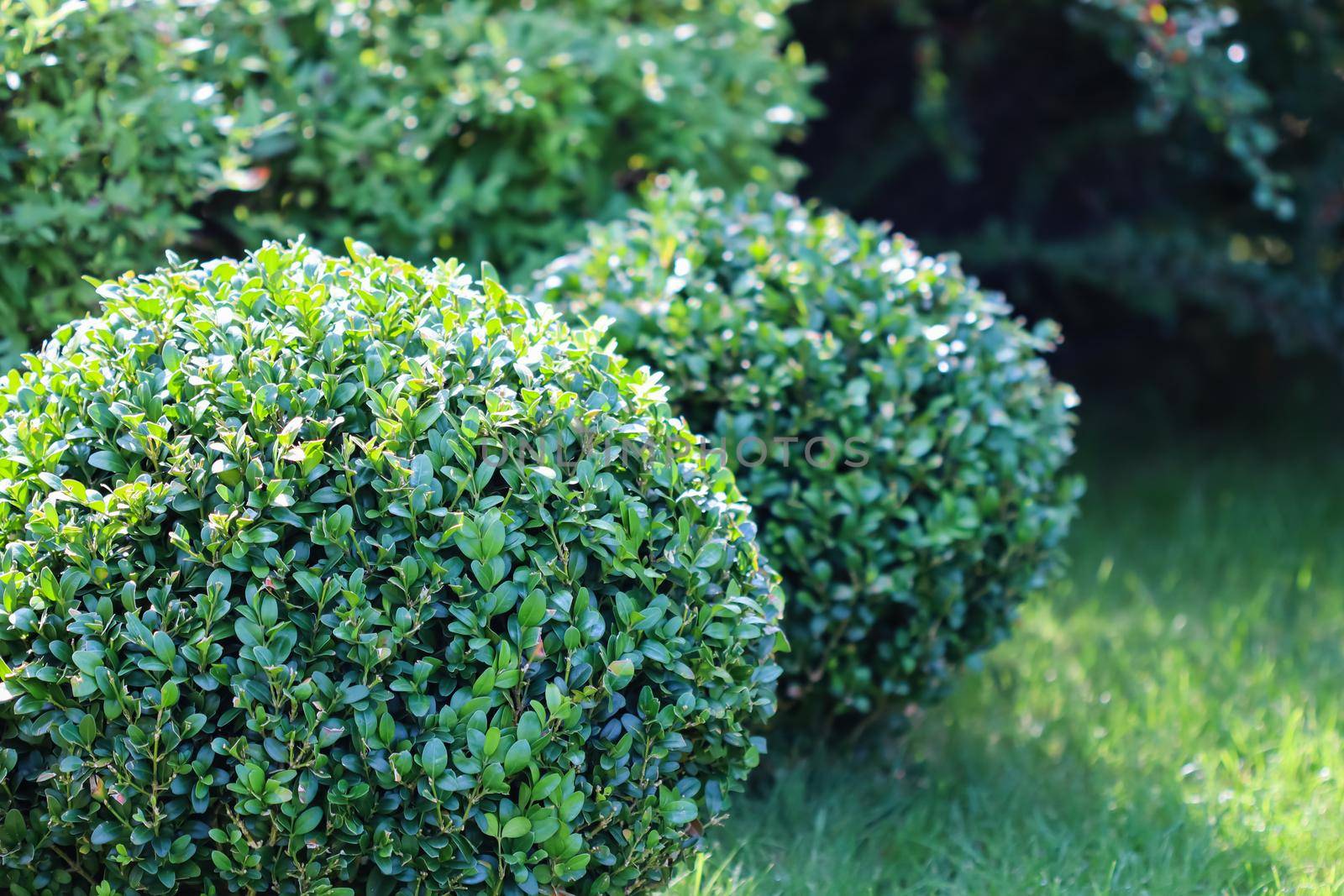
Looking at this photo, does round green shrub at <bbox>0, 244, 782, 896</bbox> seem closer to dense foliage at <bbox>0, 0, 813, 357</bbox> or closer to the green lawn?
the green lawn

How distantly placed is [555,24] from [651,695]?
7.51 feet

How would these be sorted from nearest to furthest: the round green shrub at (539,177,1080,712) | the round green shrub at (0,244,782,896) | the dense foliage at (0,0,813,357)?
the round green shrub at (0,244,782,896)
the round green shrub at (539,177,1080,712)
the dense foliage at (0,0,813,357)

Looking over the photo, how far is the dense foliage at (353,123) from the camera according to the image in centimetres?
280

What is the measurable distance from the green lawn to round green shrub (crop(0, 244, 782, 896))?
1.89 feet

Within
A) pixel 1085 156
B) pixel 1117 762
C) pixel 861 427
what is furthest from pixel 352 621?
pixel 1085 156

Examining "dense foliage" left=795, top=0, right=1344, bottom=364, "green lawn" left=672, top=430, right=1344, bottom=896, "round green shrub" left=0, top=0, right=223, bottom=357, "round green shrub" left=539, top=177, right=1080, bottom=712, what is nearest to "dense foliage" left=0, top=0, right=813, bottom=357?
"round green shrub" left=0, top=0, right=223, bottom=357

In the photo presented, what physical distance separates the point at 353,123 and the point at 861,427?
1.69m

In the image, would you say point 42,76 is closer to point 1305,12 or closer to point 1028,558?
point 1028,558

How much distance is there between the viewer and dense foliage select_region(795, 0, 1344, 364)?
4613 millimetres

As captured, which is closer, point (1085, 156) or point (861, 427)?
point (861, 427)

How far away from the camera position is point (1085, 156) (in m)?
5.29

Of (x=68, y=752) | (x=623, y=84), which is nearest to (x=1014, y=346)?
(x=623, y=84)

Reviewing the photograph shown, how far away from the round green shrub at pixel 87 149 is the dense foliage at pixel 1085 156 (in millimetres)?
2611

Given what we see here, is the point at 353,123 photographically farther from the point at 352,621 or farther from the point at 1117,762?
the point at 1117,762
